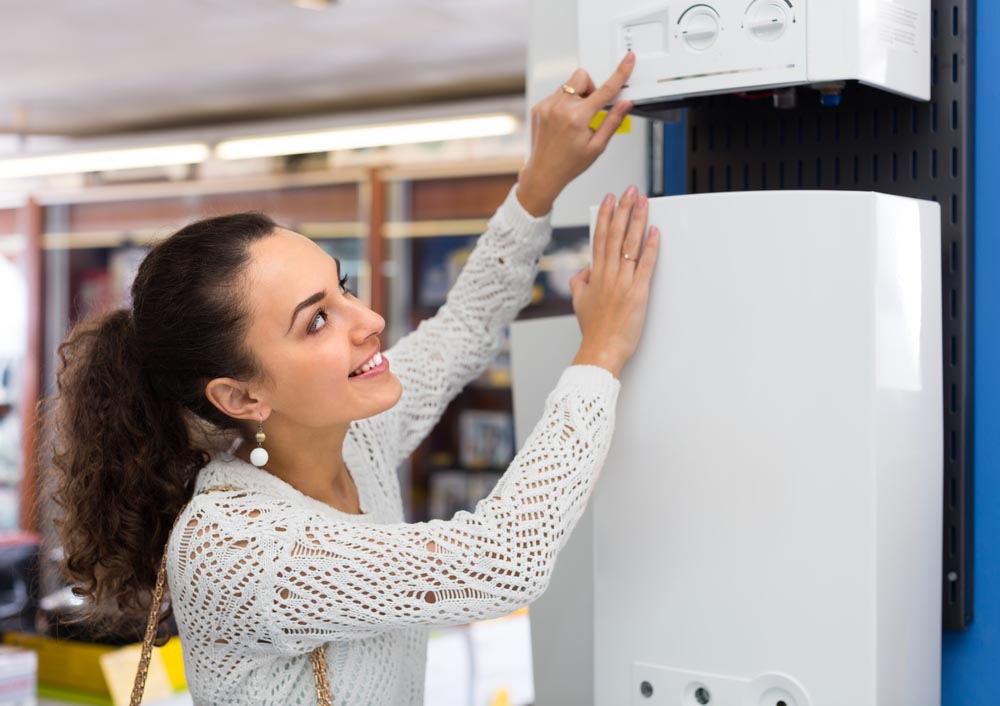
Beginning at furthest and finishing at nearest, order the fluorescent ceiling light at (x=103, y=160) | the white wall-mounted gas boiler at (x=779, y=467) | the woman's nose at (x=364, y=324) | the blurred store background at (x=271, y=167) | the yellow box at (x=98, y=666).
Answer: the fluorescent ceiling light at (x=103, y=160), the blurred store background at (x=271, y=167), the yellow box at (x=98, y=666), the woman's nose at (x=364, y=324), the white wall-mounted gas boiler at (x=779, y=467)

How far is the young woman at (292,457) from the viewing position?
1.11 meters

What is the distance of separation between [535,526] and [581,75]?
1.55ft

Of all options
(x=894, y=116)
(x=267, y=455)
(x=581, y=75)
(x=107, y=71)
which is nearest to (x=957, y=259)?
(x=894, y=116)

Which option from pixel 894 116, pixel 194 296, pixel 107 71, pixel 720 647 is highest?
pixel 107 71

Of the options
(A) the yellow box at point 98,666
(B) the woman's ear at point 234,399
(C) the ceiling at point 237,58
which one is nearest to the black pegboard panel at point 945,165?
(B) the woman's ear at point 234,399

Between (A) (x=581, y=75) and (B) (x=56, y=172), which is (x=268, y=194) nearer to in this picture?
(B) (x=56, y=172)

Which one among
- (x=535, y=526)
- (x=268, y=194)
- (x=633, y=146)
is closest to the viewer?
(x=535, y=526)

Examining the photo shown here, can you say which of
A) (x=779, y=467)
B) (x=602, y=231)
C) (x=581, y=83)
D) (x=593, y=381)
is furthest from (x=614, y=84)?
(x=779, y=467)

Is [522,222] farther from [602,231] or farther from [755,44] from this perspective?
[755,44]

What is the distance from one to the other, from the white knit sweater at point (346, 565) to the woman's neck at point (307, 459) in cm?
3

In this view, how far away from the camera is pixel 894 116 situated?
49.1 inches

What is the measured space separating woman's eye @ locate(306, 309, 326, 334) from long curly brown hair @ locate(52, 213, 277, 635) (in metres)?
0.07

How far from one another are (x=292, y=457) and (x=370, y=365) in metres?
0.16

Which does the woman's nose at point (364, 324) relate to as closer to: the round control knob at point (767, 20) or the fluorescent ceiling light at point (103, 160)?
the round control knob at point (767, 20)
